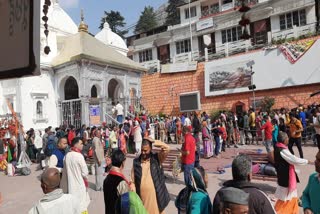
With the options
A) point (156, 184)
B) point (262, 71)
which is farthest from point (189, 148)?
point (262, 71)

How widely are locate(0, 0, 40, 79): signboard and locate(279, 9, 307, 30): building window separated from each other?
26242 mm

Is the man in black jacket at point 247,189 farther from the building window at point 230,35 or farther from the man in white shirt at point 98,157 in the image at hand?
the building window at point 230,35

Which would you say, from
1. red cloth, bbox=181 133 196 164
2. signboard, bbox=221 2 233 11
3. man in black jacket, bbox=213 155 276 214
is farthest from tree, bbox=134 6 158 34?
man in black jacket, bbox=213 155 276 214

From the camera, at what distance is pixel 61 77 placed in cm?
2019

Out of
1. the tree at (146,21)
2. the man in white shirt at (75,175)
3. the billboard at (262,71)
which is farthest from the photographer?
the tree at (146,21)

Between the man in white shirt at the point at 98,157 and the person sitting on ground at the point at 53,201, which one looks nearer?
the person sitting on ground at the point at 53,201

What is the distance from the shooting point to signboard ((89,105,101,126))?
19250 millimetres

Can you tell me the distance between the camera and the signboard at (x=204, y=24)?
30131mm

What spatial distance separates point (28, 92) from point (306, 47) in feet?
59.0

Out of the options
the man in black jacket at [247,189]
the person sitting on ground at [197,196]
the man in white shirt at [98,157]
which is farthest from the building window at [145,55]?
the man in black jacket at [247,189]

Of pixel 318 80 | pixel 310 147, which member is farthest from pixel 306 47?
pixel 310 147

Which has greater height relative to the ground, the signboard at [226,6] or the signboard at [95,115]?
the signboard at [226,6]

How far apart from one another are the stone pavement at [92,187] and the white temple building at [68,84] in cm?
696

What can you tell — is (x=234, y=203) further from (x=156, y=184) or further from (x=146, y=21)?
(x=146, y=21)
